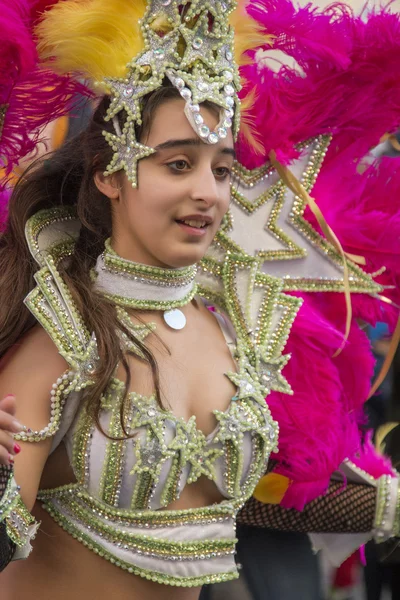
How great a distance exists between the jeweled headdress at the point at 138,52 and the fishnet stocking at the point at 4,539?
60 centimetres

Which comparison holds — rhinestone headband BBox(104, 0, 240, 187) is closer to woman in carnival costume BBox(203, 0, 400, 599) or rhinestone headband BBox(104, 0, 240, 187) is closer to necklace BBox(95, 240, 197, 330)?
necklace BBox(95, 240, 197, 330)

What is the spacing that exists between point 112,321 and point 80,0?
618 mm

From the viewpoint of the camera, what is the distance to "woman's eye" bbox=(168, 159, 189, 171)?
2.01 m

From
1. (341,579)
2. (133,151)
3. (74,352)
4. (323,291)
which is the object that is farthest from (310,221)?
(341,579)

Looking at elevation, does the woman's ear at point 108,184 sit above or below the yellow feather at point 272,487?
above

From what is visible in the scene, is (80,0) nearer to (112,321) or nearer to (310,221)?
(112,321)

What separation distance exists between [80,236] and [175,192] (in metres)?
0.29

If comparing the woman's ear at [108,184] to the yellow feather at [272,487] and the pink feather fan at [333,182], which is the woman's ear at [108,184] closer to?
the pink feather fan at [333,182]

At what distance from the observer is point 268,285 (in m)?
2.41

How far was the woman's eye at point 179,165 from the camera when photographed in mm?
2008

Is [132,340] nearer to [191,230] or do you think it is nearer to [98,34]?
[191,230]

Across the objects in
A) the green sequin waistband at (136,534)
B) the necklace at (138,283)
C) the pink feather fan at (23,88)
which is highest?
the pink feather fan at (23,88)

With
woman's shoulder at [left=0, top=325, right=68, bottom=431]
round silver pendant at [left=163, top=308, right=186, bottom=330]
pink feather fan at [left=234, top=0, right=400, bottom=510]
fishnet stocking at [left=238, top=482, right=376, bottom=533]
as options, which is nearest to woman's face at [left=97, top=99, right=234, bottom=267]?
round silver pendant at [left=163, top=308, right=186, bottom=330]

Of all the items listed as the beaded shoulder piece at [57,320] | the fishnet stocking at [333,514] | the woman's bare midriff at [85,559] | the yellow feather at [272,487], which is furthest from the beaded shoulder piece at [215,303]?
the fishnet stocking at [333,514]
